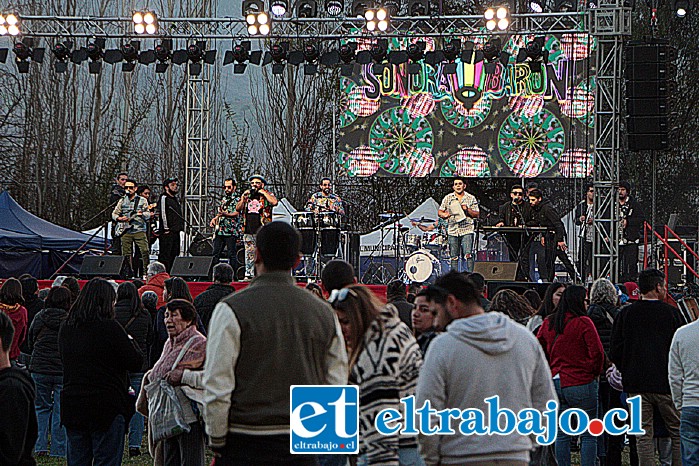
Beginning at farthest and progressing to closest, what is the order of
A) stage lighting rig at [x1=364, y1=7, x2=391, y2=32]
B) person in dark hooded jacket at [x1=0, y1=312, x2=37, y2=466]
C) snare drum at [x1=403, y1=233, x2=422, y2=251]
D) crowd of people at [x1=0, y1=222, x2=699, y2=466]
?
stage lighting rig at [x1=364, y1=7, x2=391, y2=32] → snare drum at [x1=403, y1=233, x2=422, y2=251] → person in dark hooded jacket at [x1=0, y1=312, x2=37, y2=466] → crowd of people at [x1=0, y1=222, x2=699, y2=466]

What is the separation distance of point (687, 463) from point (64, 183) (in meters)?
20.6

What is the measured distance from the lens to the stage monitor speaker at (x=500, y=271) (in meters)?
13.1

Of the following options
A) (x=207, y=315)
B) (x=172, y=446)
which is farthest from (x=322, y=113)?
(x=172, y=446)

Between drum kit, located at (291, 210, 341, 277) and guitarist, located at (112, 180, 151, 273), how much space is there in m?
2.41

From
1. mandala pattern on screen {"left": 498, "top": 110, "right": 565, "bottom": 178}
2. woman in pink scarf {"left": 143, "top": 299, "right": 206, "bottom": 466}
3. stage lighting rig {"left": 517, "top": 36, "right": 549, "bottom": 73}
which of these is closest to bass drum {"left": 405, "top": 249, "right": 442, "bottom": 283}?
mandala pattern on screen {"left": 498, "top": 110, "right": 565, "bottom": 178}

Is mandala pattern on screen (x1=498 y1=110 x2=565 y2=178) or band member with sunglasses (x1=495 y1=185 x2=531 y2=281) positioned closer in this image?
band member with sunglasses (x1=495 y1=185 x2=531 y2=281)

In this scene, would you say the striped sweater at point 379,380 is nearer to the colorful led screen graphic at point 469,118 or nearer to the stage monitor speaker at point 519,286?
the stage monitor speaker at point 519,286

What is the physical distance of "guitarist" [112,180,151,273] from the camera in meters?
15.5

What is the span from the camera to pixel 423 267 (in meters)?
15.8

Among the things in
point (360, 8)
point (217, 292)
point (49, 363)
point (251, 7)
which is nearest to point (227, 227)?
point (251, 7)

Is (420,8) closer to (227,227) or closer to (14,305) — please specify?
(227,227)

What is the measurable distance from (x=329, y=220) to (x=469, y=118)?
410 centimetres

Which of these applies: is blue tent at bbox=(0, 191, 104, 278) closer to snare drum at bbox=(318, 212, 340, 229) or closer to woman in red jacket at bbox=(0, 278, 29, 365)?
snare drum at bbox=(318, 212, 340, 229)

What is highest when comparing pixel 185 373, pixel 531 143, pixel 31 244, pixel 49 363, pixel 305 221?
pixel 531 143
